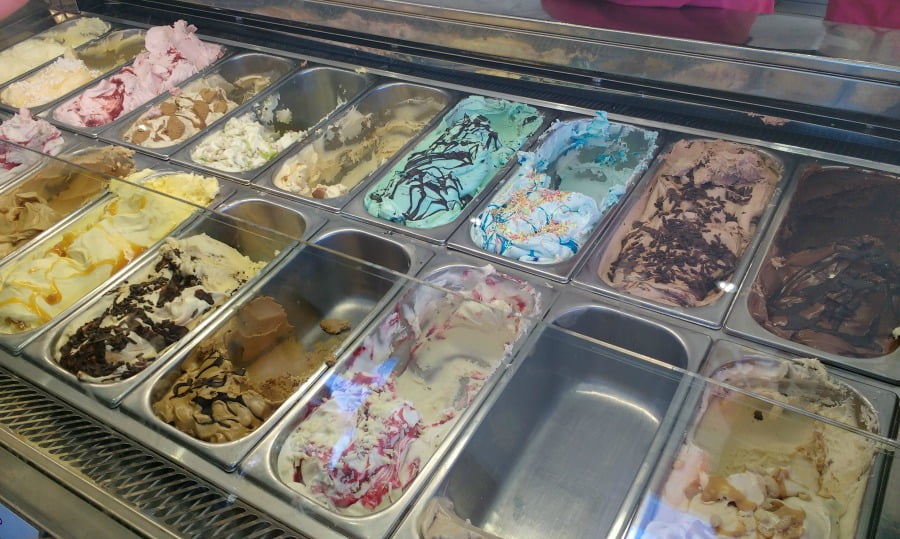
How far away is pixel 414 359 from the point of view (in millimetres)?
1664

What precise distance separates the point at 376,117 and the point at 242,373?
1.36 meters

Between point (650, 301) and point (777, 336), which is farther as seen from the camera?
point (650, 301)

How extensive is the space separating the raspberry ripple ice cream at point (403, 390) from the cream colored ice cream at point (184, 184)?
3.02 feet

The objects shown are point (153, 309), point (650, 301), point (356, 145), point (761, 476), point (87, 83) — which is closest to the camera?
point (761, 476)

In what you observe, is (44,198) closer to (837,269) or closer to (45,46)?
(45,46)

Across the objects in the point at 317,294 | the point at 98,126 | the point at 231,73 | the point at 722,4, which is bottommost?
the point at 317,294

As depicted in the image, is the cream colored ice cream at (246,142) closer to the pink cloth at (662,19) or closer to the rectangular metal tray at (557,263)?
the rectangular metal tray at (557,263)

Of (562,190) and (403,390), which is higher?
(562,190)

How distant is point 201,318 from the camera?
5.75 ft

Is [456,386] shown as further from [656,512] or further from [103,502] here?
[103,502]

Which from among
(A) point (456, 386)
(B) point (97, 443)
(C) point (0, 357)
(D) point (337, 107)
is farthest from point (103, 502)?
(D) point (337, 107)

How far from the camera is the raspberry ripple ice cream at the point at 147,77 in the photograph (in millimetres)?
2775

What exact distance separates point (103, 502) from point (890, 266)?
1899mm

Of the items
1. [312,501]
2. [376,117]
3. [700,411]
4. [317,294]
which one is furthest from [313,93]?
[700,411]
